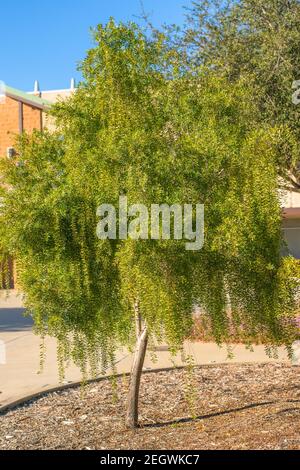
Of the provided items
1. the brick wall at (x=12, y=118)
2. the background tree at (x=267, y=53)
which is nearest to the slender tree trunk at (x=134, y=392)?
the background tree at (x=267, y=53)

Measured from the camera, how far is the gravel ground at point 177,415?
24.3 ft

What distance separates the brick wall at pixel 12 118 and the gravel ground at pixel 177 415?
20.4 meters

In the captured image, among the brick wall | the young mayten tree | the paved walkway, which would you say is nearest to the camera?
the young mayten tree

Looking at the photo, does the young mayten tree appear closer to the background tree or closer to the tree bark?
the tree bark

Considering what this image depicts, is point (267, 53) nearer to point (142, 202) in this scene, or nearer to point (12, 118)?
point (142, 202)

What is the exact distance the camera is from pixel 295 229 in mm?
33750

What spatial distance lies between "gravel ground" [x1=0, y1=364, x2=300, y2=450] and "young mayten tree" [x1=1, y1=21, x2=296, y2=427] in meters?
0.87

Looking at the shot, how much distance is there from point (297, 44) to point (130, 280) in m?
11.1

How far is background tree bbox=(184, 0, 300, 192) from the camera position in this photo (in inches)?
637

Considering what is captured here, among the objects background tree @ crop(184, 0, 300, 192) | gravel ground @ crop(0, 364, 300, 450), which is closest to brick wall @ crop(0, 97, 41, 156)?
background tree @ crop(184, 0, 300, 192)

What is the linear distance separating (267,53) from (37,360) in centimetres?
774

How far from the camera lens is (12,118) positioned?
30516mm

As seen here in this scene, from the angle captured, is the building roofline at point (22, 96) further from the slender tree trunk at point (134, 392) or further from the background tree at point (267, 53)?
the slender tree trunk at point (134, 392)
